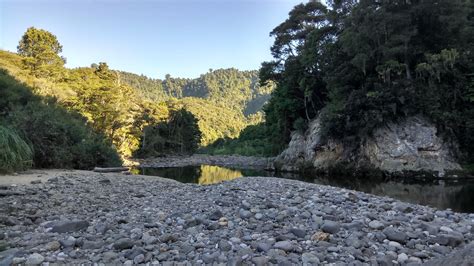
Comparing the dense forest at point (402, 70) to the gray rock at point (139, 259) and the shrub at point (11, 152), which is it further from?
the gray rock at point (139, 259)

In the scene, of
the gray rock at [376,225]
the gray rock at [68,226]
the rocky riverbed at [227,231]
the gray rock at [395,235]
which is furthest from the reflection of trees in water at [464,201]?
the gray rock at [68,226]

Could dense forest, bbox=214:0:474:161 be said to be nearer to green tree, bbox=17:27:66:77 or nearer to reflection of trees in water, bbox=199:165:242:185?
reflection of trees in water, bbox=199:165:242:185

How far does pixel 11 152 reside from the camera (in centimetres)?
1058

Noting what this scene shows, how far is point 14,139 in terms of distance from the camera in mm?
10789

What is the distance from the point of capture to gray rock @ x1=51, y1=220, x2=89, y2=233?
516cm

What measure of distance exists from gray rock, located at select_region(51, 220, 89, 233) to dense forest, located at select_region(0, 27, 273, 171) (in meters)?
6.71

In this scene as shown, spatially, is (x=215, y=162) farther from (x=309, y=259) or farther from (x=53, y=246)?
(x=309, y=259)

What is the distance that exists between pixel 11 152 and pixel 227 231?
8.90 metres

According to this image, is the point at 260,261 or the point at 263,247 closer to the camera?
the point at 260,261

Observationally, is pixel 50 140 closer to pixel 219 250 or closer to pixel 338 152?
pixel 219 250

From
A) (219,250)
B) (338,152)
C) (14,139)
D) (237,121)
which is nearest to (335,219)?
(219,250)

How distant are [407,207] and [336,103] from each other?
62.6 ft

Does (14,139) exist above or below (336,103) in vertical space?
below

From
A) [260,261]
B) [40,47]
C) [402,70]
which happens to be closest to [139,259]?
[260,261]
